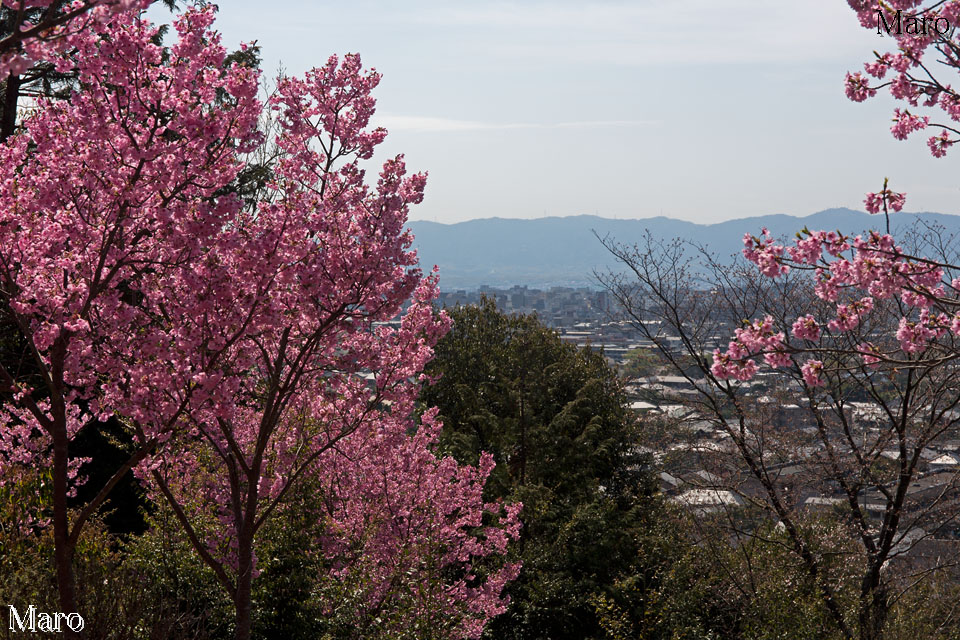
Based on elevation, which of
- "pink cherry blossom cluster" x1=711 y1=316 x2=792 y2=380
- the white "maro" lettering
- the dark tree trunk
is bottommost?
the white "maro" lettering

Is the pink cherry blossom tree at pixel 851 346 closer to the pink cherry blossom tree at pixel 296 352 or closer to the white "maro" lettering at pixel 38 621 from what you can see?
the pink cherry blossom tree at pixel 296 352

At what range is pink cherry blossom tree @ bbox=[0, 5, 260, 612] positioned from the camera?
490cm

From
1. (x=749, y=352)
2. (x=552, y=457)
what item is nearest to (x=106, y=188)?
(x=749, y=352)

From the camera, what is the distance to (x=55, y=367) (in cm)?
511

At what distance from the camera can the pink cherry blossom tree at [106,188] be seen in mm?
4902

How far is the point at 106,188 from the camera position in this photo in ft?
16.7

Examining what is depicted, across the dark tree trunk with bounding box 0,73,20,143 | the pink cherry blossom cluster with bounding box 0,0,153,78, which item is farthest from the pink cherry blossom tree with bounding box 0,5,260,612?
the dark tree trunk with bounding box 0,73,20,143

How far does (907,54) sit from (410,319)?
4.50 metres

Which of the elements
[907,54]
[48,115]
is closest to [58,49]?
[48,115]

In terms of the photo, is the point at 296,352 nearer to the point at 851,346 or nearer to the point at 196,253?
the point at 196,253

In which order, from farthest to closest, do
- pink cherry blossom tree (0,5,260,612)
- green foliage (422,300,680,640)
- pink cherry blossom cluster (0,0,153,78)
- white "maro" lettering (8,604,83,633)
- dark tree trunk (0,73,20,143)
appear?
green foliage (422,300,680,640)
dark tree trunk (0,73,20,143)
white "maro" lettering (8,604,83,633)
pink cherry blossom tree (0,5,260,612)
pink cherry blossom cluster (0,0,153,78)

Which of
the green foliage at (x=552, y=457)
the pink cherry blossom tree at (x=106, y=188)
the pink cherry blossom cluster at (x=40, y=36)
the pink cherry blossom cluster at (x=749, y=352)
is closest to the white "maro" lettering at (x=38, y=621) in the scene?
the pink cherry blossom tree at (x=106, y=188)

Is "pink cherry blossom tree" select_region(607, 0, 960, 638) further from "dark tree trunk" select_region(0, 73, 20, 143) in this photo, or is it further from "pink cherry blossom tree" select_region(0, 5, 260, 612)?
"dark tree trunk" select_region(0, 73, 20, 143)

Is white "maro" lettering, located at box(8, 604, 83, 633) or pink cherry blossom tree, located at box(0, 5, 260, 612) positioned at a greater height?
pink cherry blossom tree, located at box(0, 5, 260, 612)
